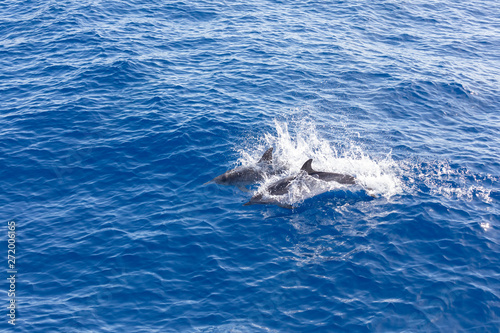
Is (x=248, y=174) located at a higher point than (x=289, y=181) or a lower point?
higher

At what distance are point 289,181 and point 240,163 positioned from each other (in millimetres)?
3284

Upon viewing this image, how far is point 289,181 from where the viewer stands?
71.7 feet

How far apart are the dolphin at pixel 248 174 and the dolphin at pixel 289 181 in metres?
1.05

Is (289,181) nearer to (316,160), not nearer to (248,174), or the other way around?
(248,174)

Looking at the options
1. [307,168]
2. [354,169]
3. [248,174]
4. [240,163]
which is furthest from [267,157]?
[354,169]

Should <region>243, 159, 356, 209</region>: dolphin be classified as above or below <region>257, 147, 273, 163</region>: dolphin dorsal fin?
below

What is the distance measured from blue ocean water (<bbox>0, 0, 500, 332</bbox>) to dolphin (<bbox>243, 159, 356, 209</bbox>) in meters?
0.51

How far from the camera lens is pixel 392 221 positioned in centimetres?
2003

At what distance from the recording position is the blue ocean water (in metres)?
16.3

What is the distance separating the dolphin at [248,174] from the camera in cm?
2233

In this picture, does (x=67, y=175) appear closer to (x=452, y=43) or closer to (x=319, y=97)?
(x=319, y=97)

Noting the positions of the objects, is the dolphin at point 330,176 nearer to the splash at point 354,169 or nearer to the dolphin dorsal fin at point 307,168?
the dolphin dorsal fin at point 307,168

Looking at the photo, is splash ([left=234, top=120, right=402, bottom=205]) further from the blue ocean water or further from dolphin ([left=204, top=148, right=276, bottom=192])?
dolphin ([left=204, top=148, right=276, bottom=192])

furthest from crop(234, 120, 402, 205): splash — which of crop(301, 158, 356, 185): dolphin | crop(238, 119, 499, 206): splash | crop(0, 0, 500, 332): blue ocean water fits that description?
crop(301, 158, 356, 185): dolphin
